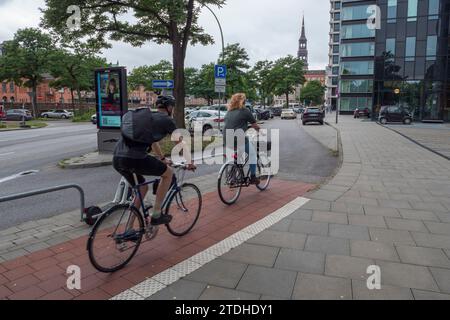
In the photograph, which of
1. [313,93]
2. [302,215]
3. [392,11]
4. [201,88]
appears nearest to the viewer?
[302,215]

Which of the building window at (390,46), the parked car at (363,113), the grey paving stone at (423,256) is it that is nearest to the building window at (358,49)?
the parked car at (363,113)

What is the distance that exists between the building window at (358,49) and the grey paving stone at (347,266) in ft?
191

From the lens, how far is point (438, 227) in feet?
15.7

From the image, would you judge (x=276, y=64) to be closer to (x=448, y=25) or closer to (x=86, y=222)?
(x=448, y=25)

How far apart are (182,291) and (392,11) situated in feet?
146

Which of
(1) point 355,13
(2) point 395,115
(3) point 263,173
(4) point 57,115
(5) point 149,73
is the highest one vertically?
(1) point 355,13

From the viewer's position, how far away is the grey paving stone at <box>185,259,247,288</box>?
328 centimetres

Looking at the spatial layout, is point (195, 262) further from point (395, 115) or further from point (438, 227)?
point (395, 115)

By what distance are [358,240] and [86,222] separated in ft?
11.6

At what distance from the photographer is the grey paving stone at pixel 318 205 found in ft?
18.4

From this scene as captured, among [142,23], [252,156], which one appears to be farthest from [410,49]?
[252,156]

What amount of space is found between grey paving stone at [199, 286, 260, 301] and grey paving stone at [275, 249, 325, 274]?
0.64 m

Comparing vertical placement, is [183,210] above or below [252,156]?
below
